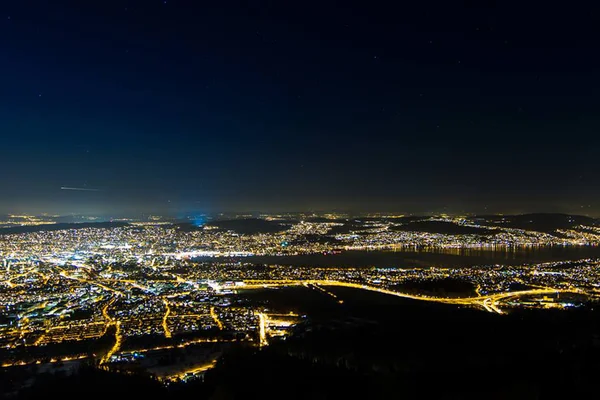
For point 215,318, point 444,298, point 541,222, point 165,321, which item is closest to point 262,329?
point 215,318

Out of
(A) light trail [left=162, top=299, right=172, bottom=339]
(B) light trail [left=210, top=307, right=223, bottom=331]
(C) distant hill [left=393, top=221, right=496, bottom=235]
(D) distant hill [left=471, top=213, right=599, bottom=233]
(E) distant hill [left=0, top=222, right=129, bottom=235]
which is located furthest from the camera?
(D) distant hill [left=471, top=213, right=599, bottom=233]

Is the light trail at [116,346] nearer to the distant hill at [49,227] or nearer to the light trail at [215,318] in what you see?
the light trail at [215,318]

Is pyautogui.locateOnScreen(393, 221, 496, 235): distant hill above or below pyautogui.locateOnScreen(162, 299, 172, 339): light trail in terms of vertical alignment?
above

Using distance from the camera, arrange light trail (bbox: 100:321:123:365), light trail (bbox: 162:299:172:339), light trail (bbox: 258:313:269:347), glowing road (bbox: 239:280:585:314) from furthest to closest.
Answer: glowing road (bbox: 239:280:585:314)
light trail (bbox: 162:299:172:339)
light trail (bbox: 258:313:269:347)
light trail (bbox: 100:321:123:365)

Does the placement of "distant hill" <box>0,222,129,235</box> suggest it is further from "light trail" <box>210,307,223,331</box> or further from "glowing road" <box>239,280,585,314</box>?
"light trail" <box>210,307,223,331</box>

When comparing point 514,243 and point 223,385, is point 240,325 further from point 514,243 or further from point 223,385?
point 514,243

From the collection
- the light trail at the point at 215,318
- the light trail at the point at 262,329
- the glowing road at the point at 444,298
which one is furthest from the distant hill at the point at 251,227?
the light trail at the point at 262,329

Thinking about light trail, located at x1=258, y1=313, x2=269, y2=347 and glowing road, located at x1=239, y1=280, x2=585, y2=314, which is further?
glowing road, located at x1=239, y1=280, x2=585, y2=314

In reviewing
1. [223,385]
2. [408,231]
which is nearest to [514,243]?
[408,231]

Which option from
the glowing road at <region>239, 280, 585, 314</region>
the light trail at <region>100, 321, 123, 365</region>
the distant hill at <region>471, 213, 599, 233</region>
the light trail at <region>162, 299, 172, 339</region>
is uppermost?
the distant hill at <region>471, 213, 599, 233</region>

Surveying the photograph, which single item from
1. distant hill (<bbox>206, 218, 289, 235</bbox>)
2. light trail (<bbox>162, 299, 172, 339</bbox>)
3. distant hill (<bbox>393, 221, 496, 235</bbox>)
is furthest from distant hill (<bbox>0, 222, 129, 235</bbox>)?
light trail (<bbox>162, 299, 172, 339</bbox>)

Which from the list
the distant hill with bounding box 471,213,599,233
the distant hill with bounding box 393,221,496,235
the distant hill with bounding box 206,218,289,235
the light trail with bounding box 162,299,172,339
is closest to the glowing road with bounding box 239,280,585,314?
the light trail with bounding box 162,299,172,339

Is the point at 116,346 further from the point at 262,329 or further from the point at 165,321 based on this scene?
the point at 262,329
